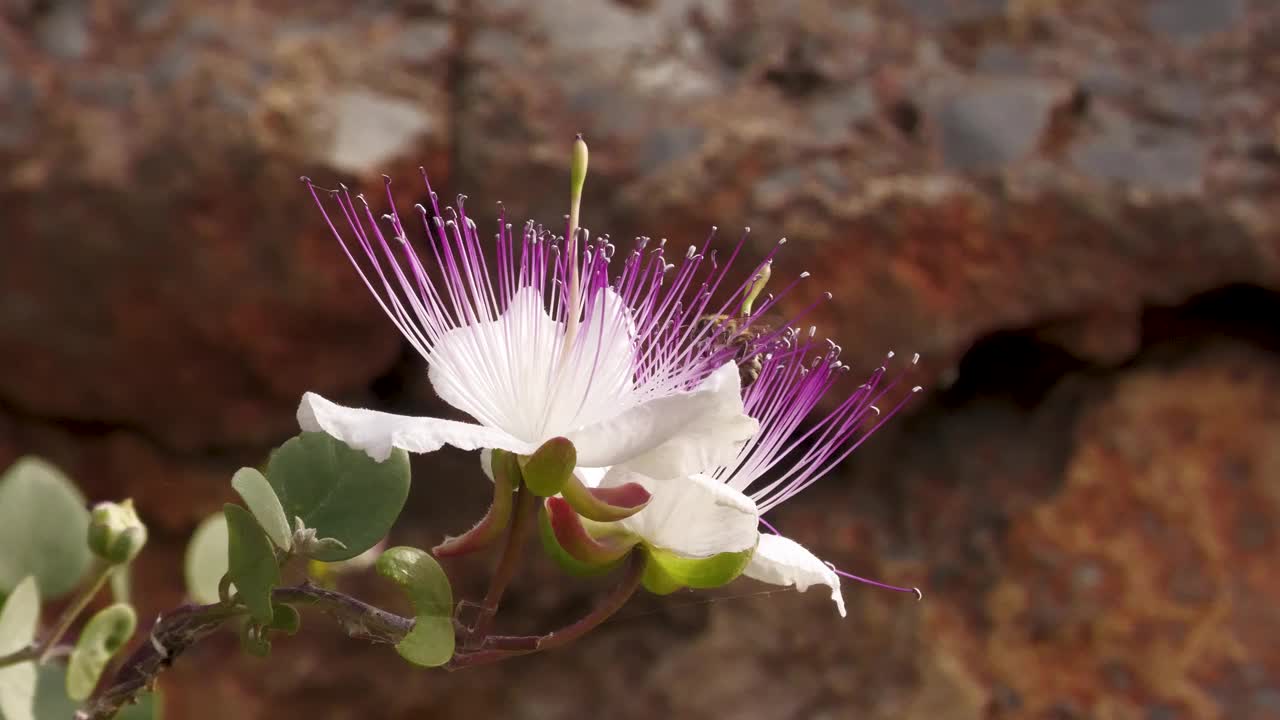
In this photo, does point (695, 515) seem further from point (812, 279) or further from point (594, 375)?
point (812, 279)

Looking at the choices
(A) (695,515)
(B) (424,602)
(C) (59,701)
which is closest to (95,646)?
(C) (59,701)

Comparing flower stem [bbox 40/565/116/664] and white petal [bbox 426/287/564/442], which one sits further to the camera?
flower stem [bbox 40/565/116/664]

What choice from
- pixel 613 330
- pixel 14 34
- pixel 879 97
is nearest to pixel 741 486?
pixel 613 330

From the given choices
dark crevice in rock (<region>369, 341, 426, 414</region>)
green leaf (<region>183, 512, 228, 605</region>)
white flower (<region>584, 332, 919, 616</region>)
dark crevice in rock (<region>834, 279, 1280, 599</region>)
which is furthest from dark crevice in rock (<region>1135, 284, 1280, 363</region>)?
green leaf (<region>183, 512, 228, 605</region>)

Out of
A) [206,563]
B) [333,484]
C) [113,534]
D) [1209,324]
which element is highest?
[333,484]

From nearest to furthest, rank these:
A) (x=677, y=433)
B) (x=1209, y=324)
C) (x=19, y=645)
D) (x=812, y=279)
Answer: (x=677, y=433)
(x=19, y=645)
(x=812, y=279)
(x=1209, y=324)

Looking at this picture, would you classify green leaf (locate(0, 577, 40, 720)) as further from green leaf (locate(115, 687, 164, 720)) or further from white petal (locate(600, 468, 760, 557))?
white petal (locate(600, 468, 760, 557))
